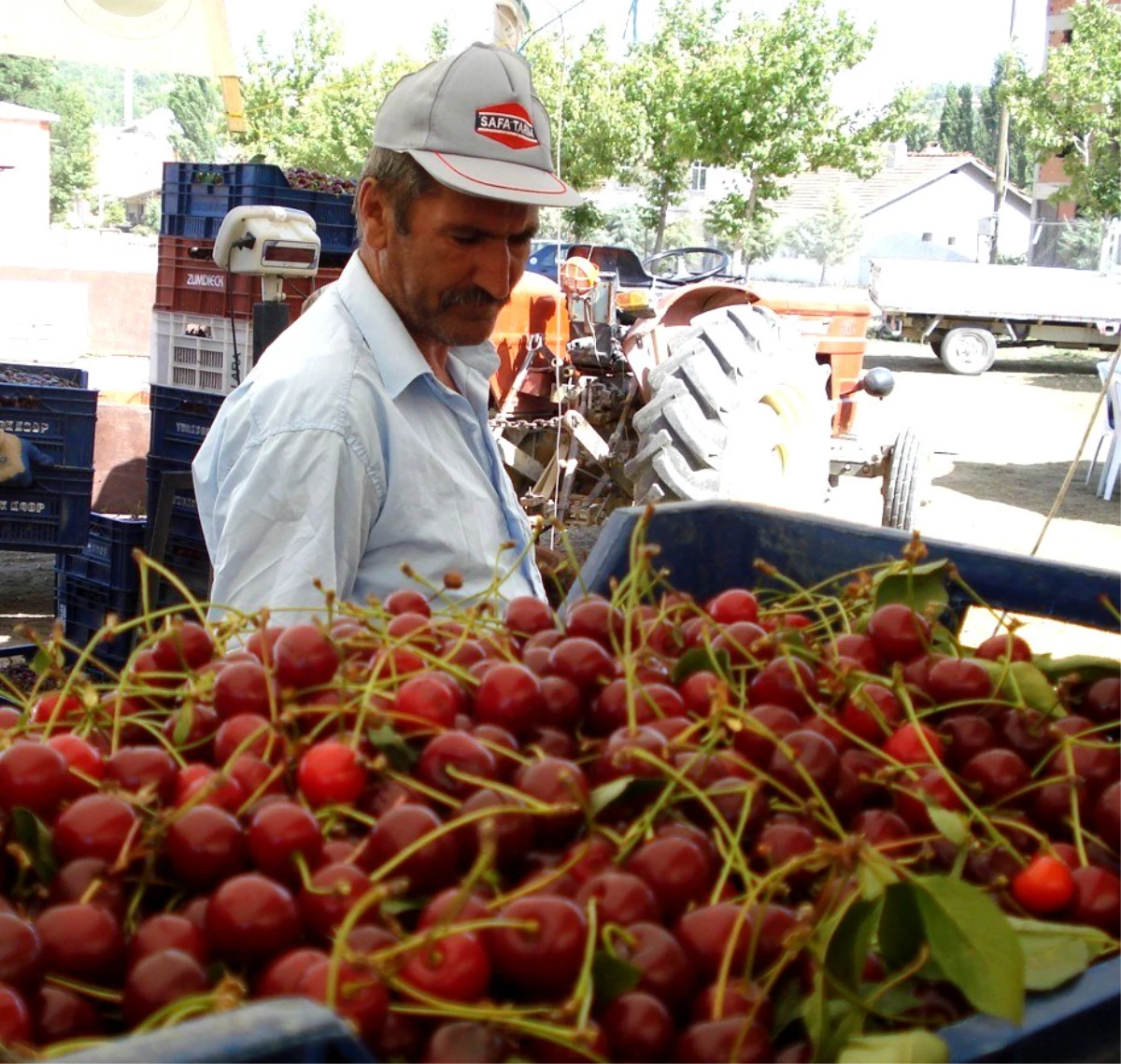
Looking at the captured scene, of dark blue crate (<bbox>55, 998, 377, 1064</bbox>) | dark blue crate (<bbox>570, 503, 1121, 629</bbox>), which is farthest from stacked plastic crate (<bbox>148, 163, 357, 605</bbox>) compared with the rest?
dark blue crate (<bbox>55, 998, 377, 1064</bbox>)

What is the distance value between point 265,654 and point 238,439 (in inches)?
45.1

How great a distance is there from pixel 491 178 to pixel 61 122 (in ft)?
243

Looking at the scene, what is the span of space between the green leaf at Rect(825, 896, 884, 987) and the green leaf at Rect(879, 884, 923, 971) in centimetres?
3

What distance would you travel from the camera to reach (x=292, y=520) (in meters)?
2.23

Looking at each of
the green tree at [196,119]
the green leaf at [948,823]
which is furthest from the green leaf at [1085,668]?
the green tree at [196,119]

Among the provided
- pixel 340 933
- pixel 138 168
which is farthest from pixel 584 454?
pixel 138 168

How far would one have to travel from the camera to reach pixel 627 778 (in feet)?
3.64

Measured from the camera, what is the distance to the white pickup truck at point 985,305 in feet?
74.4

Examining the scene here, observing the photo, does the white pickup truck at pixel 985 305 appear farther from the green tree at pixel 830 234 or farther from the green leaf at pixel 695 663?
the green tree at pixel 830 234

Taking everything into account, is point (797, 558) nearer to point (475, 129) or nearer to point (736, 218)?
point (475, 129)

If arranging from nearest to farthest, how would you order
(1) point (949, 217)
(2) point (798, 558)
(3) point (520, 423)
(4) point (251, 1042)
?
(4) point (251, 1042) → (2) point (798, 558) → (3) point (520, 423) → (1) point (949, 217)

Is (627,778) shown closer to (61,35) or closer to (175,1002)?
(175,1002)

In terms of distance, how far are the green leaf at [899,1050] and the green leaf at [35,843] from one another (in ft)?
1.98

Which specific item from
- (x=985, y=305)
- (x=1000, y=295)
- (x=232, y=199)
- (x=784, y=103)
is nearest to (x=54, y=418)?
(x=232, y=199)
